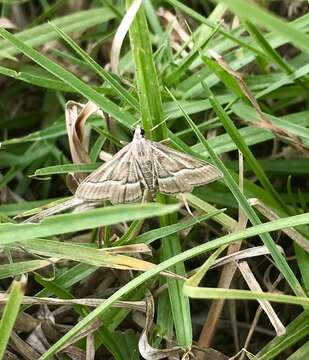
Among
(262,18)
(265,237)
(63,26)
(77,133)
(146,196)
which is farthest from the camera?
(63,26)

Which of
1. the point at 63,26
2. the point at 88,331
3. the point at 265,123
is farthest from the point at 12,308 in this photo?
the point at 63,26

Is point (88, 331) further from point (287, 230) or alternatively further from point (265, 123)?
point (265, 123)

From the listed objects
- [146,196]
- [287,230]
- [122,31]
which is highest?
[122,31]

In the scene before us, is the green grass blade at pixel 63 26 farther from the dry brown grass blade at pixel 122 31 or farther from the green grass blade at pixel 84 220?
the green grass blade at pixel 84 220

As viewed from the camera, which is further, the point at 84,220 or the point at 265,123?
the point at 265,123

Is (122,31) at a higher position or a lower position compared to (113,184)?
higher

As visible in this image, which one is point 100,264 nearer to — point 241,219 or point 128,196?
point 128,196
